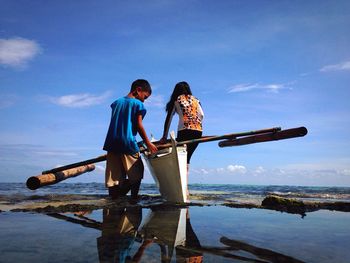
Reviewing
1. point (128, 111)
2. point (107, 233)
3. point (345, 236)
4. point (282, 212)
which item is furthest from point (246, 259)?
point (128, 111)

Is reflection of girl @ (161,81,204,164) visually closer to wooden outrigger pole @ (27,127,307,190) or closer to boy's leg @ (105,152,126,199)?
wooden outrigger pole @ (27,127,307,190)

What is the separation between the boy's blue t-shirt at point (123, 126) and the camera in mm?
6645

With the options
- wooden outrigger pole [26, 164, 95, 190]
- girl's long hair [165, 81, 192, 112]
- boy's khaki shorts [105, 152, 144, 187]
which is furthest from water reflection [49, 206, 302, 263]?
girl's long hair [165, 81, 192, 112]

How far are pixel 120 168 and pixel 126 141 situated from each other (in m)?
0.73

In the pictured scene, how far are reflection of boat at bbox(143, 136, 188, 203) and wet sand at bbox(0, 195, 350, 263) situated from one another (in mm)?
1463

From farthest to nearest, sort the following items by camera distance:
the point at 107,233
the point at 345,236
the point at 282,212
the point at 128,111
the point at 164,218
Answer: the point at 128,111
the point at 282,212
the point at 164,218
the point at 345,236
the point at 107,233

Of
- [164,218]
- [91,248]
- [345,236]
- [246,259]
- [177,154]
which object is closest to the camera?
[246,259]

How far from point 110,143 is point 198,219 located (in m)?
3.05

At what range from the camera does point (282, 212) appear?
218 inches

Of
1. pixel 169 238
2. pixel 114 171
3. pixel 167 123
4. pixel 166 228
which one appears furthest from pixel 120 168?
pixel 169 238

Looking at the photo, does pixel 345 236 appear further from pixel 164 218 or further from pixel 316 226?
pixel 164 218

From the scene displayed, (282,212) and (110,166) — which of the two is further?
(110,166)

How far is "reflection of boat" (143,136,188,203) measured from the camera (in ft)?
20.1

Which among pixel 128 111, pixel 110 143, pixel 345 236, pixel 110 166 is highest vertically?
pixel 128 111
